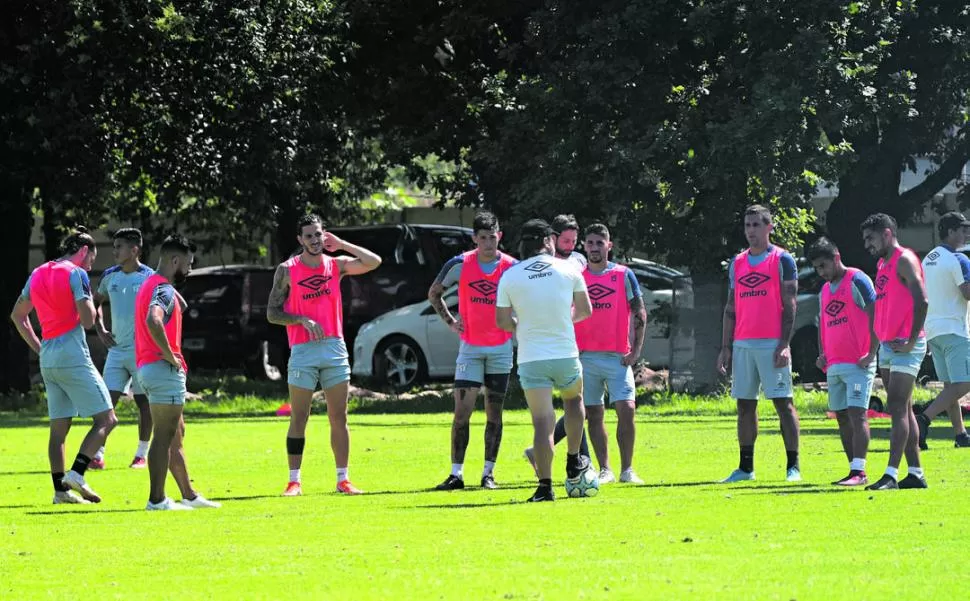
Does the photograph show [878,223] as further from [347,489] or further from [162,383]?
[162,383]

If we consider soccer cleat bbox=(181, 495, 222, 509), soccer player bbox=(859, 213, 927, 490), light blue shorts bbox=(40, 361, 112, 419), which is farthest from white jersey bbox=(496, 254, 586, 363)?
light blue shorts bbox=(40, 361, 112, 419)

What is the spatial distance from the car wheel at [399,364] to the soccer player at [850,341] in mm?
16884

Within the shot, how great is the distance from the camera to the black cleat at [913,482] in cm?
1295

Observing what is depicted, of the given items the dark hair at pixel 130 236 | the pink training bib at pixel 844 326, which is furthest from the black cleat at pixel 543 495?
the dark hair at pixel 130 236

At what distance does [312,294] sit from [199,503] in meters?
1.94

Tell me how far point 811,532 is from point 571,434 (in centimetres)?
291

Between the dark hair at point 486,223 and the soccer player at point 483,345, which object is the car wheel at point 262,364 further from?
the dark hair at point 486,223

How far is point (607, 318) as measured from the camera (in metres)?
14.3

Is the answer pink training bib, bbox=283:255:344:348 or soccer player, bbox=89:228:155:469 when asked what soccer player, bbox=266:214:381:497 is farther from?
soccer player, bbox=89:228:155:469

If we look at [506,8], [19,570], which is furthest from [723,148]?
[19,570]

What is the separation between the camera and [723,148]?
2606 centimetres

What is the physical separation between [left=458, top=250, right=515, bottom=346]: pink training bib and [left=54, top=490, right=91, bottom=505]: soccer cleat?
3.14 metres

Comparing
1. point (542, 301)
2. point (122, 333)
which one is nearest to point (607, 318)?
point (542, 301)

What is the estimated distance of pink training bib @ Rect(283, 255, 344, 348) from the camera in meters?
14.0
